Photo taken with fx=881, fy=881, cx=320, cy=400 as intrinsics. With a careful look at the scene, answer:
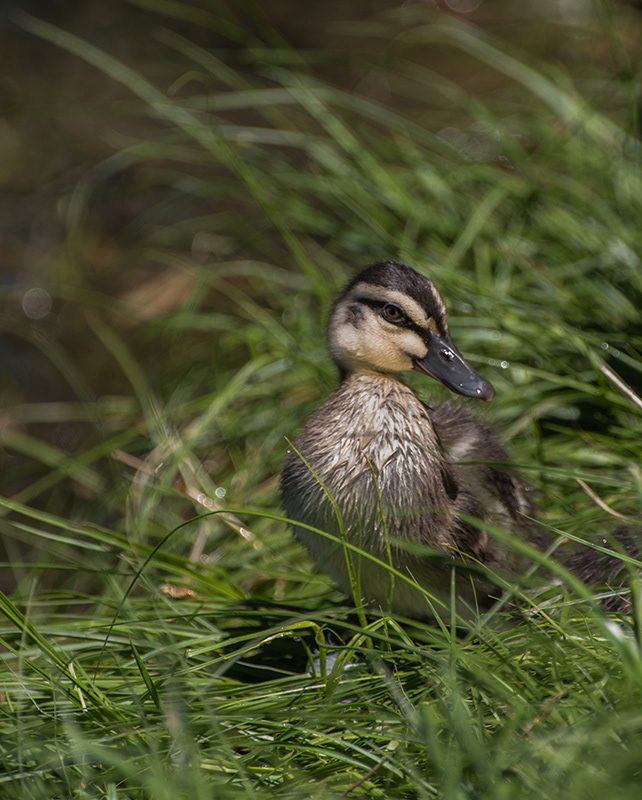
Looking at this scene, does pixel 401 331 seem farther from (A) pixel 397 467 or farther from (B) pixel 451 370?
(A) pixel 397 467

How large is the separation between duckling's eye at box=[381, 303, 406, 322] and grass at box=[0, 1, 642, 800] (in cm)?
66

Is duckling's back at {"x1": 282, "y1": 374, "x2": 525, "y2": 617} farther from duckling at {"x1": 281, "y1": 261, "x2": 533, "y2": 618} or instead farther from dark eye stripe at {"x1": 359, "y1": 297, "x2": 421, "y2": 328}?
dark eye stripe at {"x1": 359, "y1": 297, "x2": 421, "y2": 328}

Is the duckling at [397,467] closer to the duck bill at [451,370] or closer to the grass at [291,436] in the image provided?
the duck bill at [451,370]

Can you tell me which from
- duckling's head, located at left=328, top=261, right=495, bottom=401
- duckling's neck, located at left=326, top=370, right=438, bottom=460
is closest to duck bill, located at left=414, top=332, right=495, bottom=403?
duckling's head, located at left=328, top=261, right=495, bottom=401

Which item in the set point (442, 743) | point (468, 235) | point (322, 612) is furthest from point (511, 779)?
point (468, 235)

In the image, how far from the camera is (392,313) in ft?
8.45

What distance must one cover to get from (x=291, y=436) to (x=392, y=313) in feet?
3.37

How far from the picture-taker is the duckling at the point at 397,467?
2.37m

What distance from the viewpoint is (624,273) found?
333 centimetres

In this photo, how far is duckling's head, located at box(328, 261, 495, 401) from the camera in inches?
99.7

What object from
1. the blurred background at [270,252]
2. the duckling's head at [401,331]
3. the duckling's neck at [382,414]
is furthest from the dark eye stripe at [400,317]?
the blurred background at [270,252]

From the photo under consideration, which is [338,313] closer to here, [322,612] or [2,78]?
[322,612]

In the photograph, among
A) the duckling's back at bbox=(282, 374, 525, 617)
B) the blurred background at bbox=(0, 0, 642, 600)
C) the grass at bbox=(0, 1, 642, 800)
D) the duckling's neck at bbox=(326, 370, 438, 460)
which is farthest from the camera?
the blurred background at bbox=(0, 0, 642, 600)

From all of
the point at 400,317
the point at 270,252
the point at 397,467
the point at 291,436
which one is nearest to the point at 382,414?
the point at 397,467
